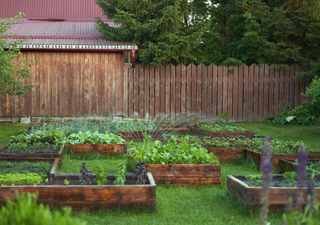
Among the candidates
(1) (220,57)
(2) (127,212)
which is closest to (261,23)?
(1) (220,57)

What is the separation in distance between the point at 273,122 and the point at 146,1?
5424 mm

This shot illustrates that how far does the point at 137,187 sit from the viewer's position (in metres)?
2.63

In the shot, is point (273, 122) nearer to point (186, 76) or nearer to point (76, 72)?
point (186, 76)

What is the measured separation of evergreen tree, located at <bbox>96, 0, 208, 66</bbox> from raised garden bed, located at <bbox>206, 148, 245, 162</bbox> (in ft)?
15.7

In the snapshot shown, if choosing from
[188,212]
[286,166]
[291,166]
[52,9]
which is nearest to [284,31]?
[286,166]

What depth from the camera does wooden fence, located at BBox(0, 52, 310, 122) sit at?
9320 mm

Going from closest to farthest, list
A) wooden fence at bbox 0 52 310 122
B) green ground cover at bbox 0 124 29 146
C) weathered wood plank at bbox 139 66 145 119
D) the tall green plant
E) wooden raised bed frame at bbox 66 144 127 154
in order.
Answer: wooden raised bed frame at bbox 66 144 127 154 < green ground cover at bbox 0 124 29 146 < the tall green plant < wooden fence at bbox 0 52 310 122 < weathered wood plank at bbox 139 66 145 119

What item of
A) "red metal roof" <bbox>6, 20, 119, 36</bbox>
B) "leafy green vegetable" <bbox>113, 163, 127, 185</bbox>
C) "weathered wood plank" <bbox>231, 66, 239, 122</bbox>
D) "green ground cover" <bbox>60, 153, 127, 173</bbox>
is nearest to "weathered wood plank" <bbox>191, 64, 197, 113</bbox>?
"weathered wood plank" <bbox>231, 66, 239, 122</bbox>

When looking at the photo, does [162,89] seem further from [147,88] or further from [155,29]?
[155,29]

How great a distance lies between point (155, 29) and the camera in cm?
920

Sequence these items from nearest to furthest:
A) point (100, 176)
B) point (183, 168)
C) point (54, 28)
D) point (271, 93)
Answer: point (100, 176)
point (183, 168)
point (271, 93)
point (54, 28)

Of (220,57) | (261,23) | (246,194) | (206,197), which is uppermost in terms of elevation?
(261,23)

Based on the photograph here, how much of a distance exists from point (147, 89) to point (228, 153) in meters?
5.18

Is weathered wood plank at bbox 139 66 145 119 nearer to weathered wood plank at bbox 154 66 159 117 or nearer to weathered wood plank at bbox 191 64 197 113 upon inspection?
weathered wood plank at bbox 154 66 159 117
